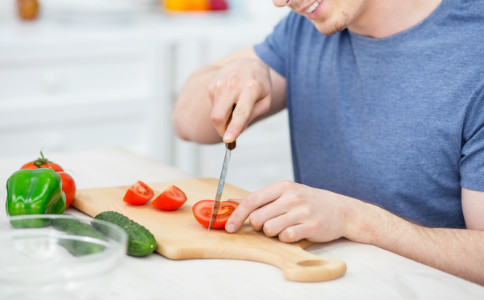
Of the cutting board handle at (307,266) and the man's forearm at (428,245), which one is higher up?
the cutting board handle at (307,266)

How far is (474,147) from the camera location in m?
1.43

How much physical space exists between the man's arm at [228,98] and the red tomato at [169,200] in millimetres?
144

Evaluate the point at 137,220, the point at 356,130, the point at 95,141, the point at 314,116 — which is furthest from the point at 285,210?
the point at 95,141

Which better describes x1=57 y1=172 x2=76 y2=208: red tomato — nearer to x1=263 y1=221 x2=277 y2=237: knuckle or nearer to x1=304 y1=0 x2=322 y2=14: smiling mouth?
x1=263 y1=221 x2=277 y2=237: knuckle

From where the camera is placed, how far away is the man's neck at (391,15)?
5.18 ft

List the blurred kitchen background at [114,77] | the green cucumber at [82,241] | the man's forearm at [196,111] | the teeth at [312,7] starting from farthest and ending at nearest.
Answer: the blurred kitchen background at [114,77], the man's forearm at [196,111], the teeth at [312,7], the green cucumber at [82,241]

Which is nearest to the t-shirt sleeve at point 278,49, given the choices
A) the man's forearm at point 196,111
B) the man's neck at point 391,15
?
the man's forearm at point 196,111

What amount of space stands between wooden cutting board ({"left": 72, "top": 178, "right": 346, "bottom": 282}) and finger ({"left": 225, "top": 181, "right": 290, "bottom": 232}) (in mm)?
18

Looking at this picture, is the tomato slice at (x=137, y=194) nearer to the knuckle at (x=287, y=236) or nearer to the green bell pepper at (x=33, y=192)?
the green bell pepper at (x=33, y=192)

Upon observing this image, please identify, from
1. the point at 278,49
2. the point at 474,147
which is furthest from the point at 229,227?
the point at 278,49

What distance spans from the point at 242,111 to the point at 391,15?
474mm

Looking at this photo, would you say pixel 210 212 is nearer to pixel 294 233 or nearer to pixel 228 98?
pixel 294 233

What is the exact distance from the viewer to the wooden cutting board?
3.31 ft

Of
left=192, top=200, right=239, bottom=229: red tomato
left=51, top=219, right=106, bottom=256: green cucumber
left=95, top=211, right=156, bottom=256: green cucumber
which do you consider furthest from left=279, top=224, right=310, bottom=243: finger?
left=51, top=219, right=106, bottom=256: green cucumber
